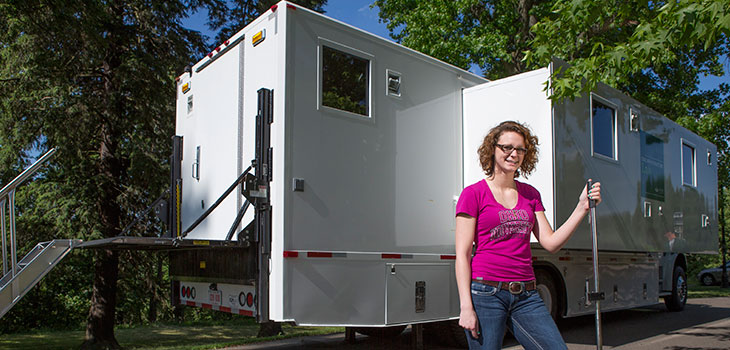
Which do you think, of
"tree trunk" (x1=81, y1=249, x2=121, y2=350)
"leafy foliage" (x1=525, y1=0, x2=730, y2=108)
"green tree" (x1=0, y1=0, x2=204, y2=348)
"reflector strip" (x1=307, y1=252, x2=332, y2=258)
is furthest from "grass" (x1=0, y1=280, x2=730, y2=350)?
"leafy foliage" (x1=525, y1=0, x2=730, y2=108)

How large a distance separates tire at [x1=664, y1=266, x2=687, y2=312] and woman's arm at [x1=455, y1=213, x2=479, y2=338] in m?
10.0

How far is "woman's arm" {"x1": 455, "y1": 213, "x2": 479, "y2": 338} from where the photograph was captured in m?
2.81

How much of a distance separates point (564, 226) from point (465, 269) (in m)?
0.60

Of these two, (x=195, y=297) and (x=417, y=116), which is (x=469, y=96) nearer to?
(x=417, y=116)

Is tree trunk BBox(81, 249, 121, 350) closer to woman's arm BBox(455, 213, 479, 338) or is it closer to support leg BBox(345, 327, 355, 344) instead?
support leg BBox(345, 327, 355, 344)

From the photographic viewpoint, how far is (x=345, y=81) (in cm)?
575

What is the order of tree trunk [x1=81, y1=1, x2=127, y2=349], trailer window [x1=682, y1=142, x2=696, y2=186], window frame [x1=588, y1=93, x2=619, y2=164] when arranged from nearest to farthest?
window frame [x1=588, y1=93, x2=619, y2=164] < trailer window [x1=682, y1=142, x2=696, y2=186] < tree trunk [x1=81, y1=1, x2=127, y2=349]

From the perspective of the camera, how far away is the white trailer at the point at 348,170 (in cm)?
516

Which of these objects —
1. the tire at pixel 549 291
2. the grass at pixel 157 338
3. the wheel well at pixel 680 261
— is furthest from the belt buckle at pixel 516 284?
the wheel well at pixel 680 261

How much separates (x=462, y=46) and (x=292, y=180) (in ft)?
34.8

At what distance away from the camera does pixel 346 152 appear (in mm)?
5590

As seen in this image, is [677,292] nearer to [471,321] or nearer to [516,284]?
[516,284]

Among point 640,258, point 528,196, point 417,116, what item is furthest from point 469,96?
point 640,258

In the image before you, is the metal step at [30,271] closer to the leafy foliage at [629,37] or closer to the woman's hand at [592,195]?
the woman's hand at [592,195]
